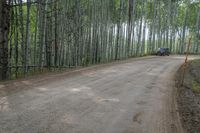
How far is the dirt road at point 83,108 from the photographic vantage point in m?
6.55

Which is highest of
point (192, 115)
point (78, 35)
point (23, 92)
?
point (78, 35)

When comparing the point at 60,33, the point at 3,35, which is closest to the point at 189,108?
the point at 3,35

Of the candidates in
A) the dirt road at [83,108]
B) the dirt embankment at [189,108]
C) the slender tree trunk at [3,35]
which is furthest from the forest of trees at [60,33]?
the dirt embankment at [189,108]

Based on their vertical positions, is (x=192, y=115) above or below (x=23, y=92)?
below

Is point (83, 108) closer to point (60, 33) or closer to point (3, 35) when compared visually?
point (3, 35)

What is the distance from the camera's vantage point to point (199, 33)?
59875 mm

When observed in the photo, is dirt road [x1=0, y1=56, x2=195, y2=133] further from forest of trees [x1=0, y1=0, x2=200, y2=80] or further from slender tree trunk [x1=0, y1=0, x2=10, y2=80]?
forest of trees [x1=0, y1=0, x2=200, y2=80]

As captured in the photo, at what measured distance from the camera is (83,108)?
8094mm

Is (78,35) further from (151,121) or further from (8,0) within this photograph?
(151,121)

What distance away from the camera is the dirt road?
655cm

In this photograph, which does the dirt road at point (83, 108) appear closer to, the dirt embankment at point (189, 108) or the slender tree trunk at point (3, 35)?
the dirt embankment at point (189, 108)

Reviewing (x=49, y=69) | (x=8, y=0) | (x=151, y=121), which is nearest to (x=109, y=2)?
(x=49, y=69)

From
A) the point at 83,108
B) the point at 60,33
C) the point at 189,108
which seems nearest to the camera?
the point at 83,108

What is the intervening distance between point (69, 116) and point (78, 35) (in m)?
16.5
